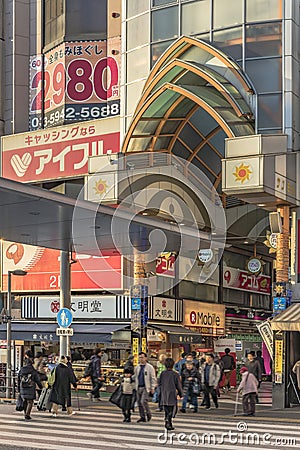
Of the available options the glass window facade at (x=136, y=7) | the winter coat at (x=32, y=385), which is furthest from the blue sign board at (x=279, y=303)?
the glass window facade at (x=136, y=7)

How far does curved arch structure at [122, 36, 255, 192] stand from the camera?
26.2m

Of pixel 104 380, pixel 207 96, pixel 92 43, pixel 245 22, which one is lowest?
pixel 104 380

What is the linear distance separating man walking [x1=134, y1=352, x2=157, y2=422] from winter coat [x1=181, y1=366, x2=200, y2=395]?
2.30 meters

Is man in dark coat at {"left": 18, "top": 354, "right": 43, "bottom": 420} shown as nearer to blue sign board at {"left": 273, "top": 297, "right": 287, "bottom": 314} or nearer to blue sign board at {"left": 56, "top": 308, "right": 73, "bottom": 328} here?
blue sign board at {"left": 56, "top": 308, "right": 73, "bottom": 328}

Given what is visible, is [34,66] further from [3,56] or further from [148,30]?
[148,30]

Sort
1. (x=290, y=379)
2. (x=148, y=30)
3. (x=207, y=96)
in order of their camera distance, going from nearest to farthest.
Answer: (x=290, y=379)
(x=207, y=96)
(x=148, y=30)

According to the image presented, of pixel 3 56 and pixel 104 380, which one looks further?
pixel 3 56

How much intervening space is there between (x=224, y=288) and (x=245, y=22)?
15989mm

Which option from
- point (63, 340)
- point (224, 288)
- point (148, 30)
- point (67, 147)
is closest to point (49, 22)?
point (67, 147)

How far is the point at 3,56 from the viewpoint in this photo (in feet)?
136

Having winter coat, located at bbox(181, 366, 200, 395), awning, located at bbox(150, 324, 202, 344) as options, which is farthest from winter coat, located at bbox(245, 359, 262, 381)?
awning, located at bbox(150, 324, 202, 344)

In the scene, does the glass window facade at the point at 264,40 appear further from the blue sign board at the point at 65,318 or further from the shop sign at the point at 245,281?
the shop sign at the point at 245,281

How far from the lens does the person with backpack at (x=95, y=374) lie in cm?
2511

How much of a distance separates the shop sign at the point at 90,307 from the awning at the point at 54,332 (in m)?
Answer: 0.61
